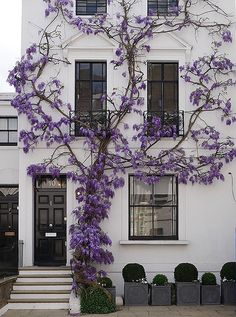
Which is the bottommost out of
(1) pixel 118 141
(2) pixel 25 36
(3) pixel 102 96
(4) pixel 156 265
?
(4) pixel 156 265

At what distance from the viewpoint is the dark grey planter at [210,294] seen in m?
14.2

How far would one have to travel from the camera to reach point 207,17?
15.6 meters

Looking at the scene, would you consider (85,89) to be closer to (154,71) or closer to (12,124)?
(154,71)

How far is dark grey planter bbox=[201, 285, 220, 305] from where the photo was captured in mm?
14156

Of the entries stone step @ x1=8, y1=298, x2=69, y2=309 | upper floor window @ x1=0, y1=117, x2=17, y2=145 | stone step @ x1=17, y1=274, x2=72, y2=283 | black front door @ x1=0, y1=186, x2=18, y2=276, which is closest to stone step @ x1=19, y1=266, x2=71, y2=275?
stone step @ x1=17, y1=274, x2=72, y2=283

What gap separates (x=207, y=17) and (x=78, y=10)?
3.69 metres

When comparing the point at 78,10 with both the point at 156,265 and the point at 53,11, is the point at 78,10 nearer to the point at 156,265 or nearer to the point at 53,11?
the point at 53,11

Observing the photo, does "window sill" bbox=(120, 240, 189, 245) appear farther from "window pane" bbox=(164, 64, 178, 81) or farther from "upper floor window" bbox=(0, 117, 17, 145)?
"upper floor window" bbox=(0, 117, 17, 145)

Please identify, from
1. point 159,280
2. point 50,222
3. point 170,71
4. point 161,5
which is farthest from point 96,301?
point 161,5

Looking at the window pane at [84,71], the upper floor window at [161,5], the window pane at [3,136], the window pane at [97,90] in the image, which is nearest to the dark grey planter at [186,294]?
the window pane at [97,90]

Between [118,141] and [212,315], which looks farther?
[118,141]

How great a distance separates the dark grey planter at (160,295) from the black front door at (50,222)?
2757 mm

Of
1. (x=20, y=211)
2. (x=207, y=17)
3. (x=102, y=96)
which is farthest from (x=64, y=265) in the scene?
(x=207, y=17)

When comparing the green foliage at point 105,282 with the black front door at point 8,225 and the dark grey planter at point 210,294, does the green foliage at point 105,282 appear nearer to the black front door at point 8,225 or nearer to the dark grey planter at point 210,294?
the dark grey planter at point 210,294
